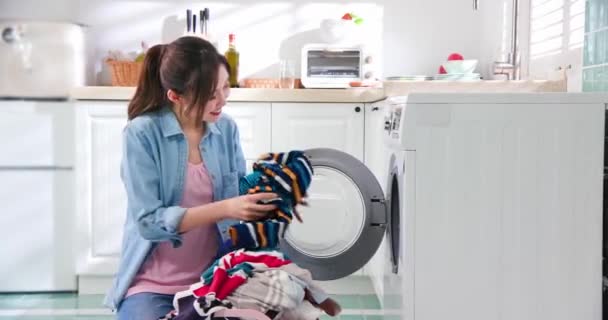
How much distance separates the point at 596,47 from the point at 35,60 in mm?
2447

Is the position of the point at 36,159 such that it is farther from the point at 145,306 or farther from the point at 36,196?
the point at 145,306

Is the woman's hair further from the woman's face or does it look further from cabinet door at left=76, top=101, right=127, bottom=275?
cabinet door at left=76, top=101, right=127, bottom=275

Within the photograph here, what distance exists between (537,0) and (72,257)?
2349mm

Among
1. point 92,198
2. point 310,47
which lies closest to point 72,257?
point 92,198

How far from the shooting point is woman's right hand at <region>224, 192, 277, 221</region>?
5.58ft

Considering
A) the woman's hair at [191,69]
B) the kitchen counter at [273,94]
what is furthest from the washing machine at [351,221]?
the kitchen counter at [273,94]

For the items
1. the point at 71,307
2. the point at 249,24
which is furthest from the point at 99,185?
the point at 249,24

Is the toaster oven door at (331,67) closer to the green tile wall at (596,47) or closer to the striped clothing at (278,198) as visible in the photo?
the green tile wall at (596,47)

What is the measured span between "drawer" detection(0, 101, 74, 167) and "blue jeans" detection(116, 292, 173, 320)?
1937 millimetres

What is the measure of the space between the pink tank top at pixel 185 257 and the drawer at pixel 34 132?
6.17ft

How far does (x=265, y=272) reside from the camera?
166 cm

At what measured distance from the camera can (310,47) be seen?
3832mm

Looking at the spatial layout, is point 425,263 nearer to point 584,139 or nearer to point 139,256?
point 584,139

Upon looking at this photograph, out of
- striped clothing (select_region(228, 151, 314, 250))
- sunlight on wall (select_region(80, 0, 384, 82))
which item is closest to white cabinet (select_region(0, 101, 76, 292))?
sunlight on wall (select_region(80, 0, 384, 82))
